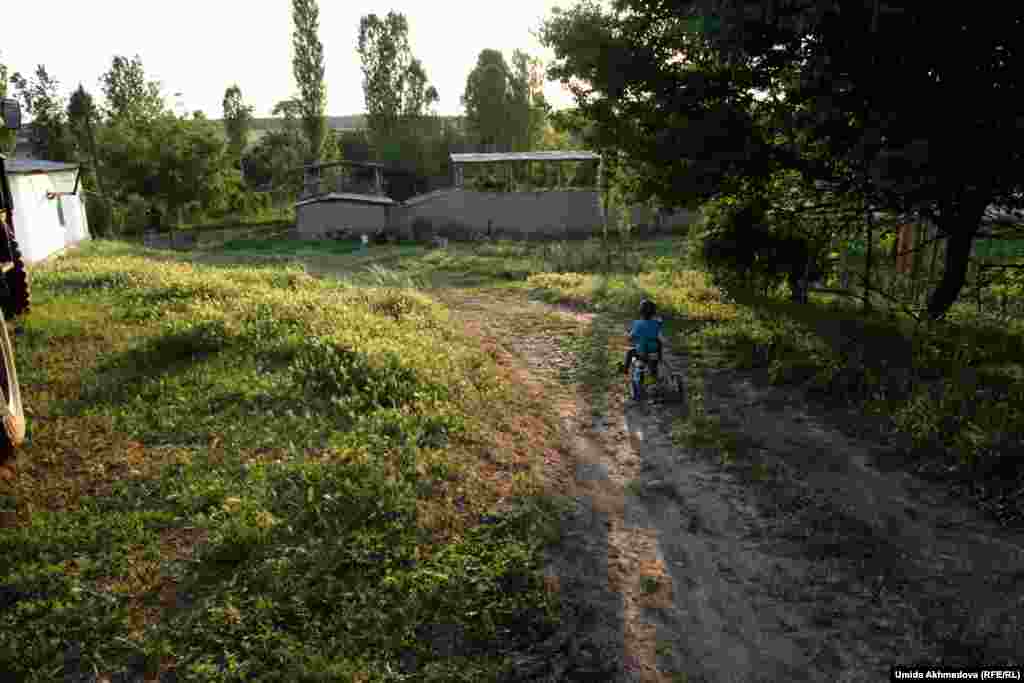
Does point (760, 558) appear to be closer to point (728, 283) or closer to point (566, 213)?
point (728, 283)

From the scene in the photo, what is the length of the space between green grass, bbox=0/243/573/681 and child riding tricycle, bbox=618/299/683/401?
62.3 inches

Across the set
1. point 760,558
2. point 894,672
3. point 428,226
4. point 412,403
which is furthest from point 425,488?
point 428,226

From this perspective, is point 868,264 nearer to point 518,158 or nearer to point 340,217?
point 518,158

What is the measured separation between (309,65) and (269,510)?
56360 millimetres

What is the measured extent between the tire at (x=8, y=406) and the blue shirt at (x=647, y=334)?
7459 mm

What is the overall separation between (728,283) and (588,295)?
353cm

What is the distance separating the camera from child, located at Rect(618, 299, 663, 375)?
32.3 feet

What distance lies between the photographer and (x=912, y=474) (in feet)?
24.0

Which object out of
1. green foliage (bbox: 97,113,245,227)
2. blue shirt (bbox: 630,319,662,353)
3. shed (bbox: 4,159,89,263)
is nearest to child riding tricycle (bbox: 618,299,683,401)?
blue shirt (bbox: 630,319,662,353)

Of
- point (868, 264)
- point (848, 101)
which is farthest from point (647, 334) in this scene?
point (868, 264)

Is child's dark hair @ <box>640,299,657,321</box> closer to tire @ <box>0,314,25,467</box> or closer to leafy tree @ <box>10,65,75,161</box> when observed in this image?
tire @ <box>0,314,25,467</box>

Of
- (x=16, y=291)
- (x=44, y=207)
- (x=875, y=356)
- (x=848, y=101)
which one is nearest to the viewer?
(x=848, y=101)

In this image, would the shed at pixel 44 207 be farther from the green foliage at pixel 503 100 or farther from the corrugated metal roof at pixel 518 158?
the green foliage at pixel 503 100

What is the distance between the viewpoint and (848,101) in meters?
8.98
